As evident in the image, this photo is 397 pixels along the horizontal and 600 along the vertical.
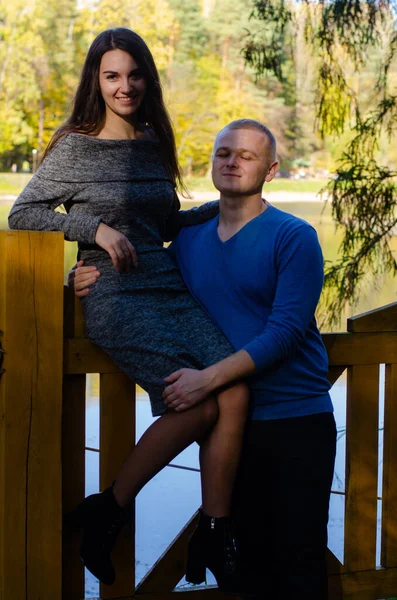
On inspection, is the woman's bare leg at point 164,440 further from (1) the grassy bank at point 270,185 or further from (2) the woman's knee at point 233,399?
(1) the grassy bank at point 270,185

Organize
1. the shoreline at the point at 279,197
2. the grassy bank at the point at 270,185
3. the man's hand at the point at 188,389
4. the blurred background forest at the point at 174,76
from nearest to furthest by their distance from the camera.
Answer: the man's hand at the point at 188,389, the shoreline at the point at 279,197, the grassy bank at the point at 270,185, the blurred background forest at the point at 174,76

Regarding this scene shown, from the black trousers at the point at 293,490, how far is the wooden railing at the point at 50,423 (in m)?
0.26

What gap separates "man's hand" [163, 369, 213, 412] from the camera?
6.40ft

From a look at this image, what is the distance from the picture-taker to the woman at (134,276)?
1.98 metres

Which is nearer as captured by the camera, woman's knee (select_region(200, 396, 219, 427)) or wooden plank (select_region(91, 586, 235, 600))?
woman's knee (select_region(200, 396, 219, 427))

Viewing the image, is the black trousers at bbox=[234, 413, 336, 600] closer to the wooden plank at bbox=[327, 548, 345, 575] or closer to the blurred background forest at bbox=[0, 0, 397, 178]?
the wooden plank at bbox=[327, 548, 345, 575]

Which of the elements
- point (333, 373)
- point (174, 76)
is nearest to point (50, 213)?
point (333, 373)

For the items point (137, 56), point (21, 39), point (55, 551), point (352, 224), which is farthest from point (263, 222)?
point (21, 39)

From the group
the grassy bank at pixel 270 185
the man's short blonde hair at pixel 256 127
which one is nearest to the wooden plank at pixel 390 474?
the man's short blonde hair at pixel 256 127

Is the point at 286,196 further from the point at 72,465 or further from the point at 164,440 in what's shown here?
the point at 164,440

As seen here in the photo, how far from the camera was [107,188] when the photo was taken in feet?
7.07

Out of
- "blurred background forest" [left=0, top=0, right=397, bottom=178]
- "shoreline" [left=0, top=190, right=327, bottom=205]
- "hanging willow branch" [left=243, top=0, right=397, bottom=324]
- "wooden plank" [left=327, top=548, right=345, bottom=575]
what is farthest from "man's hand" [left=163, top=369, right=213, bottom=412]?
"blurred background forest" [left=0, top=0, right=397, bottom=178]

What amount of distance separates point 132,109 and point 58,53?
108 feet

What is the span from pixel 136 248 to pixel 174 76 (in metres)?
31.3
